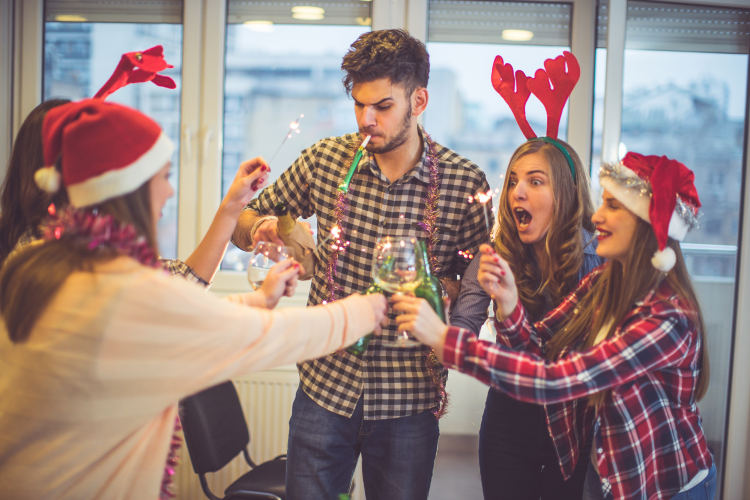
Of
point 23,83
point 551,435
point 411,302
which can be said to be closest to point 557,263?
point 551,435

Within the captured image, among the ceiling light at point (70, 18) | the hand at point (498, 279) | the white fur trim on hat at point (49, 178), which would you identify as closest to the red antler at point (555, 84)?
the hand at point (498, 279)

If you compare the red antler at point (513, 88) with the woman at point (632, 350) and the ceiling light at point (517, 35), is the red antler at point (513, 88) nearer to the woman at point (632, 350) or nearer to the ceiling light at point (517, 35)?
the woman at point (632, 350)

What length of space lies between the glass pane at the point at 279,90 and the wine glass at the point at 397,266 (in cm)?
160

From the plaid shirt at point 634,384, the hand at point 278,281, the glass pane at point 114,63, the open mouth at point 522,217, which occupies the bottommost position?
the plaid shirt at point 634,384

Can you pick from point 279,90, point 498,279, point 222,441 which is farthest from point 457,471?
point 279,90

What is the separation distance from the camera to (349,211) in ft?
5.21

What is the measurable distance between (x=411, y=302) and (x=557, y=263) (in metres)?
0.62

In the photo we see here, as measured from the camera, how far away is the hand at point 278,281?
1266mm

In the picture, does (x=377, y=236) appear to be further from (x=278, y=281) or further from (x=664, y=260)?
(x=664, y=260)

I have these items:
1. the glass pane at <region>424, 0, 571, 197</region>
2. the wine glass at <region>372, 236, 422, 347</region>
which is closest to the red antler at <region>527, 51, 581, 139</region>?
the wine glass at <region>372, 236, 422, 347</region>

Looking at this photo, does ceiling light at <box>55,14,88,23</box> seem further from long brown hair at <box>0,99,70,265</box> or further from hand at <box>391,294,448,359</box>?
hand at <box>391,294,448,359</box>

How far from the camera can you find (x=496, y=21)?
2.60 m

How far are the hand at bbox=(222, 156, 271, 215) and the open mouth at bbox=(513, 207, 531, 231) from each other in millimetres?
760

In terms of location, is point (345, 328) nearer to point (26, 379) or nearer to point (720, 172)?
point (26, 379)
